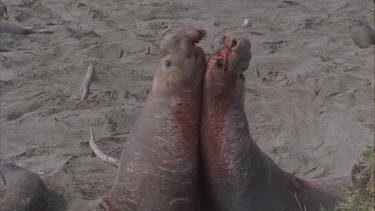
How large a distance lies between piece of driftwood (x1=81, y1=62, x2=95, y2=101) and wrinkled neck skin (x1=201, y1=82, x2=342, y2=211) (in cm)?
374

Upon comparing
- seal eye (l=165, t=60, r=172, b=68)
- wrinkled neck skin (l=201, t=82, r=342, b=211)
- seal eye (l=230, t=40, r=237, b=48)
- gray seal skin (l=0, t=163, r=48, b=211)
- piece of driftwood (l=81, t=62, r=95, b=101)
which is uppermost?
seal eye (l=230, t=40, r=237, b=48)

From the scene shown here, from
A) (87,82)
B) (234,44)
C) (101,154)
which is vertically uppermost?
(234,44)

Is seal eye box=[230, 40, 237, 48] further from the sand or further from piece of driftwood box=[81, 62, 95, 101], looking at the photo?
piece of driftwood box=[81, 62, 95, 101]

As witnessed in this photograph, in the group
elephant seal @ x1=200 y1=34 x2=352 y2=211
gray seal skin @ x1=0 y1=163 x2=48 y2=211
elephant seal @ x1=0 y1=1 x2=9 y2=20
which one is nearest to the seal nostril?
elephant seal @ x1=200 y1=34 x2=352 y2=211

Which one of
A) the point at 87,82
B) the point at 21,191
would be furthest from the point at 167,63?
the point at 87,82

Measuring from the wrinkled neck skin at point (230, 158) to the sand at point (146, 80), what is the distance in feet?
6.61

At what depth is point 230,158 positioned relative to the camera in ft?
10.2

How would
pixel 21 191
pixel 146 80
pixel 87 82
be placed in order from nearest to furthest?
pixel 21 191
pixel 87 82
pixel 146 80

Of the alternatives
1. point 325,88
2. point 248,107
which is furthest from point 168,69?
point 325,88

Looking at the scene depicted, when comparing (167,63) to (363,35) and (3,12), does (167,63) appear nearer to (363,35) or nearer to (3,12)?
(363,35)

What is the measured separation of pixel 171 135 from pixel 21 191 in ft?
6.38

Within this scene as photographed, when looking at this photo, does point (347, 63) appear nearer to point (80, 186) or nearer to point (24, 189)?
point (80, 186)

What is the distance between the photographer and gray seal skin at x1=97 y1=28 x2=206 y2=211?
9.95 feet

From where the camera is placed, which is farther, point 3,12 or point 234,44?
point 3,12
